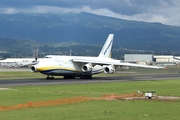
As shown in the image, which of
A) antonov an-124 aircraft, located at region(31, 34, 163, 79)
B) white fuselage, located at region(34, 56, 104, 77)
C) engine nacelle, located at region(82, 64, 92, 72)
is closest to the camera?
white fuselage, located at region(34, 56, 104, 77)

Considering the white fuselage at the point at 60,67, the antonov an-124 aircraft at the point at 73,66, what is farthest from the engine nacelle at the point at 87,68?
the white fuselage at the point at 60,67

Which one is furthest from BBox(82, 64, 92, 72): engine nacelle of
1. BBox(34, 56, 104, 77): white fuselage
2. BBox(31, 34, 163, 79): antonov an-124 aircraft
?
BBox(34, 56, 104, 77): white fuselage

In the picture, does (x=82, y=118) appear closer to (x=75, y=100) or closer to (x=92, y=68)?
(x=75, y=100)

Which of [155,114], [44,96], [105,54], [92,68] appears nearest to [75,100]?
[44,96]

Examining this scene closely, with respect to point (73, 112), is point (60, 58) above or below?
above

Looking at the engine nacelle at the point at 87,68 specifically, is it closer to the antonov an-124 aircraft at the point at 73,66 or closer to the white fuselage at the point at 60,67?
the antonov an-124 aircraft at the point at 73,66

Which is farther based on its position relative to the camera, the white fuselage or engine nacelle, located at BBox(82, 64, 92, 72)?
engine nacelle, located at BBox(82, 64, 92, 72)

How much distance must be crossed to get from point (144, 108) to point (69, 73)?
39.7 m

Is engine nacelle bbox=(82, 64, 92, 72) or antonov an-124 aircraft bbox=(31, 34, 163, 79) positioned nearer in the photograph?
antonov an-124 aircraft bbox=(31, 34, 163, 79)

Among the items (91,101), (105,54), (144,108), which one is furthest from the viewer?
(105,54)

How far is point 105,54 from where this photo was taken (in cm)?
7238

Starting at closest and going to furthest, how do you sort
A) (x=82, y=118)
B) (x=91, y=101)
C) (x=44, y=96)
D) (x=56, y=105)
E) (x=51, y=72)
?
(x=82, y=118)
(x=56, y=105)
(x=91, y=101)
(x=44, y=96)
(x=51, y=72)

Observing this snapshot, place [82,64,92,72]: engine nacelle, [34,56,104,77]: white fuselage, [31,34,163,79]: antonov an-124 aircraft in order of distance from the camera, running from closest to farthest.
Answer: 1. [34,56,104,77]: white fuselage
2. [31,34,163,79]: antonov an-124 aircraft
3. [82,64,92,72]: engine nacelle

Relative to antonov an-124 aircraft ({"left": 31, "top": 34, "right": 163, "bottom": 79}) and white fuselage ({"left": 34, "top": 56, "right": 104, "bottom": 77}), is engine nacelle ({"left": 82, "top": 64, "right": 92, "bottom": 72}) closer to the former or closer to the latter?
antonov an-124 aircraft ({"left": 31, "top": 34, "right": 163, "bottom": 79})
